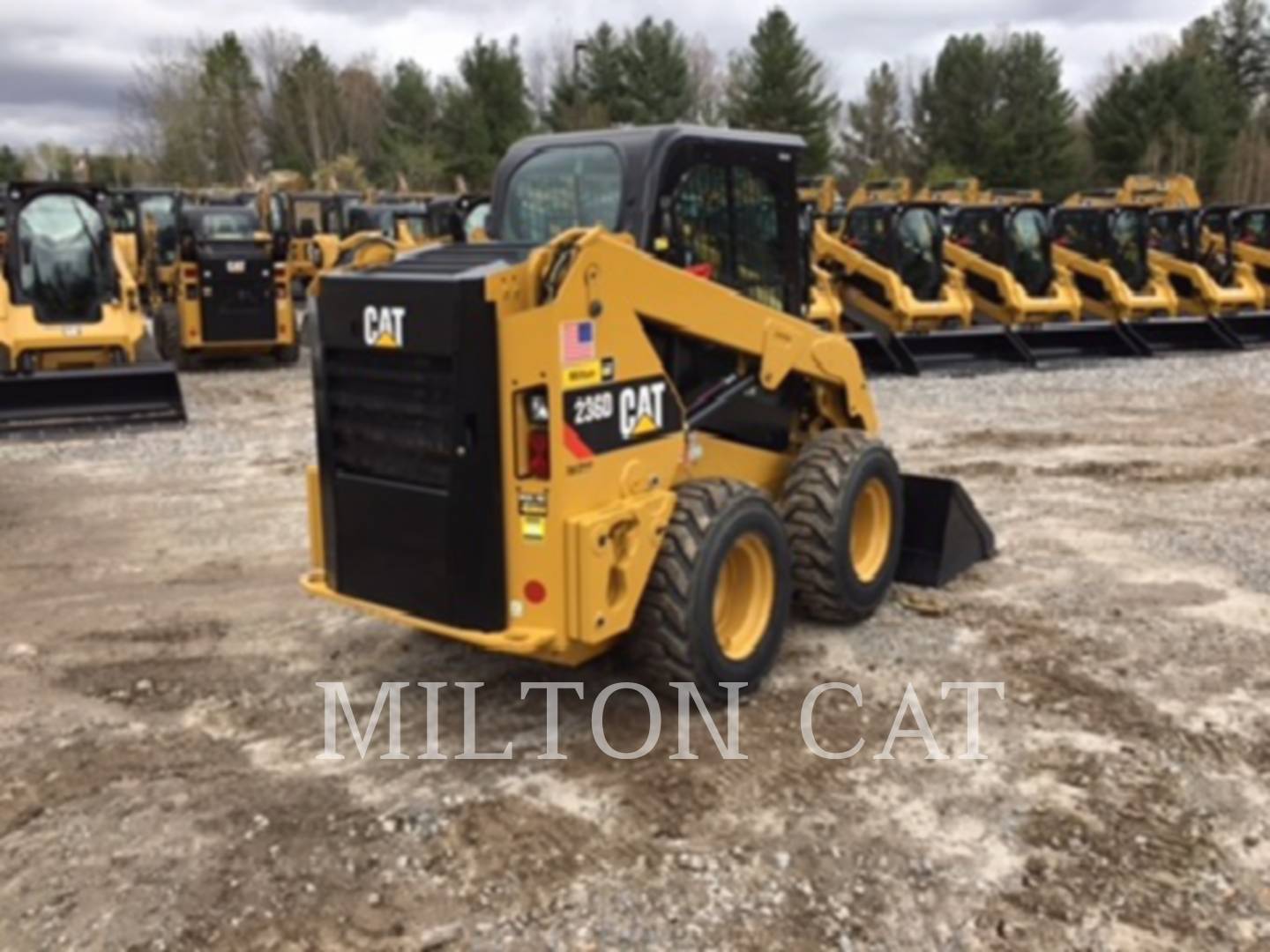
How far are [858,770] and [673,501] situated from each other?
116cm

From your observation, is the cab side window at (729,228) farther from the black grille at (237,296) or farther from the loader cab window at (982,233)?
the loader cab window at (982,233)

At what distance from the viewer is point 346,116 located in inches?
1993

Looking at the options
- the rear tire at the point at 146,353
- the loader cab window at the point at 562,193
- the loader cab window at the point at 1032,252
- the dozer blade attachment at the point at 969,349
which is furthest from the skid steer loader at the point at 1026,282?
the loader cab window at the point at 562,193

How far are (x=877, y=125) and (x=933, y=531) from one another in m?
43.6

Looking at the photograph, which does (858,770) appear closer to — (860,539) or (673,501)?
(673,501)

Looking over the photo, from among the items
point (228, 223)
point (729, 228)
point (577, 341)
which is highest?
point (228, 223)

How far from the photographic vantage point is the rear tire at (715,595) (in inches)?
173

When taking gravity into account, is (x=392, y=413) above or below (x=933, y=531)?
above

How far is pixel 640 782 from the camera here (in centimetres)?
417

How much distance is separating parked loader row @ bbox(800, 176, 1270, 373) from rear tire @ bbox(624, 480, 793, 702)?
917 centimetres

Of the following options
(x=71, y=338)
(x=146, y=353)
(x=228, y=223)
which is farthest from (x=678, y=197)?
(x=228, y=223)

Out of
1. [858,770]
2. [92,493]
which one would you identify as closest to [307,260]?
[92,493]
